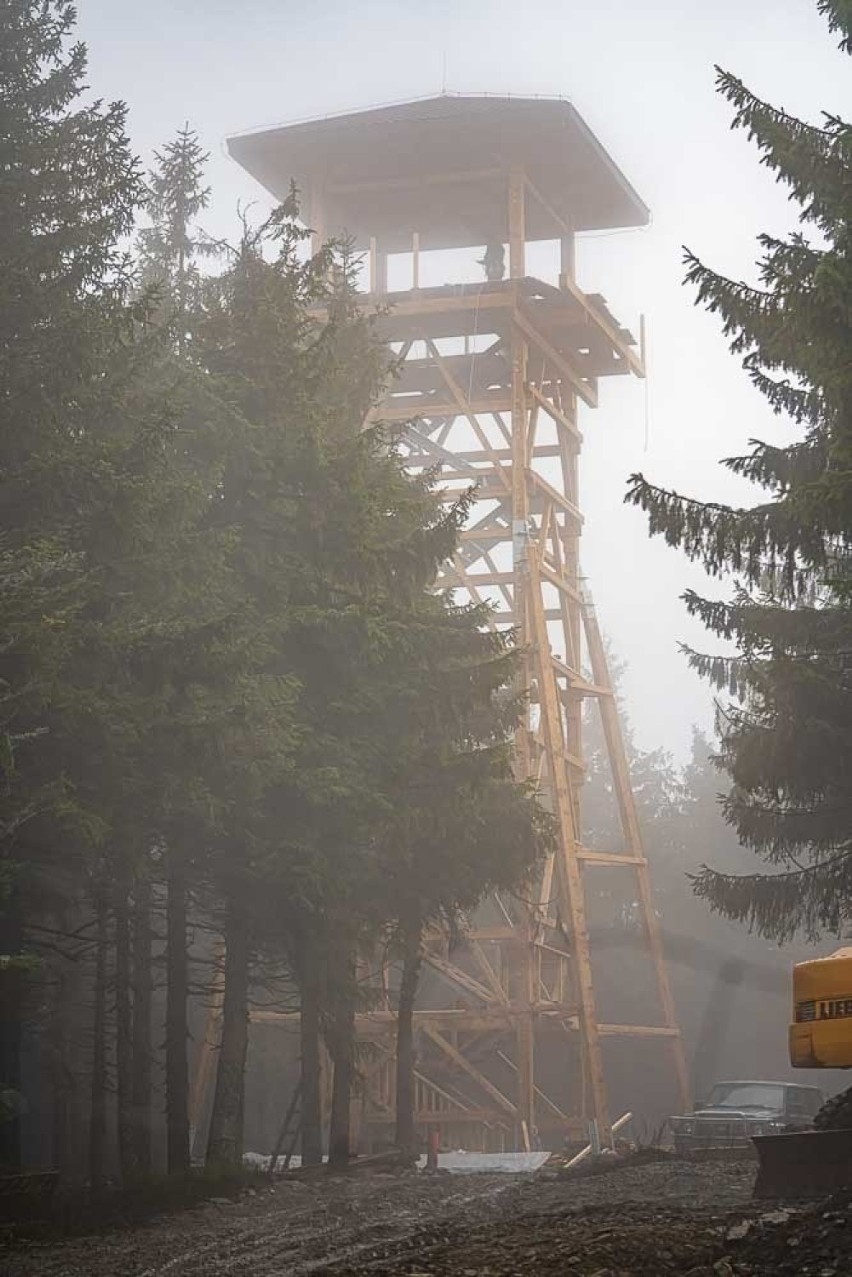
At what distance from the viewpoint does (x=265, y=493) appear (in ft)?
70.5

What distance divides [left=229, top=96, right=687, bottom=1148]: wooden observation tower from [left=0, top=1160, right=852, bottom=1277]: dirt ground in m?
15.4

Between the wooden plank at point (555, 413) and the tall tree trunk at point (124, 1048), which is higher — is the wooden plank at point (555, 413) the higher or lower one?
the higher one

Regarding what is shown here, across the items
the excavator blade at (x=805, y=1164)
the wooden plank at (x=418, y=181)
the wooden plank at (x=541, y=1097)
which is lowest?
the wooden plank at (x=541, y=1097)

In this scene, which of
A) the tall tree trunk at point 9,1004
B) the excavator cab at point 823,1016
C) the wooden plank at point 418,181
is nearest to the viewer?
the excavator cab at point 823,1016

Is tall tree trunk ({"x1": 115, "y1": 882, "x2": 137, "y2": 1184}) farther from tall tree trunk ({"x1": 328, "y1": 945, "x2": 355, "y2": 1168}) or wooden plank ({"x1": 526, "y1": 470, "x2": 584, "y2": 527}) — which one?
wooden plank ({"x1": 526, "y1": 470, "x2": 584, "y2": 527})

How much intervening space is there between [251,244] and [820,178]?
9.59 m

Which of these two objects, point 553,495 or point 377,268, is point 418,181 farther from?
point 553,495

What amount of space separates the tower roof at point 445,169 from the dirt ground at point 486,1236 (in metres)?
23.7

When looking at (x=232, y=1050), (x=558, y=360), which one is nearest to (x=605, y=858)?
(x=558, y=360)

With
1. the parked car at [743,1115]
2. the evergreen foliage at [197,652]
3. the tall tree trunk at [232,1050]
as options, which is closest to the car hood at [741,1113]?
the parked car at [743,1115]

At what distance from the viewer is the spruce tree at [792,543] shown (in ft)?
48.0

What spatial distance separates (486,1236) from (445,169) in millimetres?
28845

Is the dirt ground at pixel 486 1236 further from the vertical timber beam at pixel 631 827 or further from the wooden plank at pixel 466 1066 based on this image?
the vertical timber beam at pixel 631 827

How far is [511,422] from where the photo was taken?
3759cm
